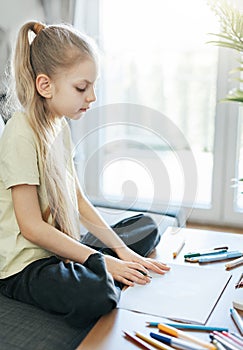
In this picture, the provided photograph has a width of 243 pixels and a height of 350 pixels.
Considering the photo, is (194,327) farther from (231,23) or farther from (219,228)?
(219,228)

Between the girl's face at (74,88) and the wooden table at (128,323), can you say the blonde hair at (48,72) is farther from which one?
the wooden table at (128,323)

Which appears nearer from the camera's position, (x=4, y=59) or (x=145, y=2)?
(x=4, y=59)

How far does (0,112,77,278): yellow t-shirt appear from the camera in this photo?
47.1 inches

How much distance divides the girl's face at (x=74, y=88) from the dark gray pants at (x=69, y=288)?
1.34 feet

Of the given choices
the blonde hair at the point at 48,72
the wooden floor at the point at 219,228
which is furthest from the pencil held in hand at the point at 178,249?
the wooden floor at the point at 219,228

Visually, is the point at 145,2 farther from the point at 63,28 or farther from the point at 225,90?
the point at 63,28

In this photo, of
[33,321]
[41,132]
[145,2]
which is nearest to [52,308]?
[33,321]

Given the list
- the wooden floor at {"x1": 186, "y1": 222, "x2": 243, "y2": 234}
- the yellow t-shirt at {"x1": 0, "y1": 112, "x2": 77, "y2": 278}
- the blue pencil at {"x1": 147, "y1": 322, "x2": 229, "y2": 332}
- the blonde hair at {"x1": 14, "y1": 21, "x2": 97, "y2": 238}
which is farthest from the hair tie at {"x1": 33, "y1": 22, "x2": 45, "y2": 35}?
the wooden floor at {"x1": 186, "y1": 222, "x2": 243, "y2": 234}

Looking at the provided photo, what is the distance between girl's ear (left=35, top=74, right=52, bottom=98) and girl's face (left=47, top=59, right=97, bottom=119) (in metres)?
0.01

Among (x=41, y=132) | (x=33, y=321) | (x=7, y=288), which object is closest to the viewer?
(x=33, y=321)

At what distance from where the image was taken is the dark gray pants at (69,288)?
37.9 inches

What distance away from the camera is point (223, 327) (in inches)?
35.1

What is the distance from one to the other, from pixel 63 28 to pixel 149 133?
157 centimetres

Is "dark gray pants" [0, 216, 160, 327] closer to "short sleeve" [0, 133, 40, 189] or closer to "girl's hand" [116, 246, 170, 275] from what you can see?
"girl's hand" [116, 246, 170, 275]
